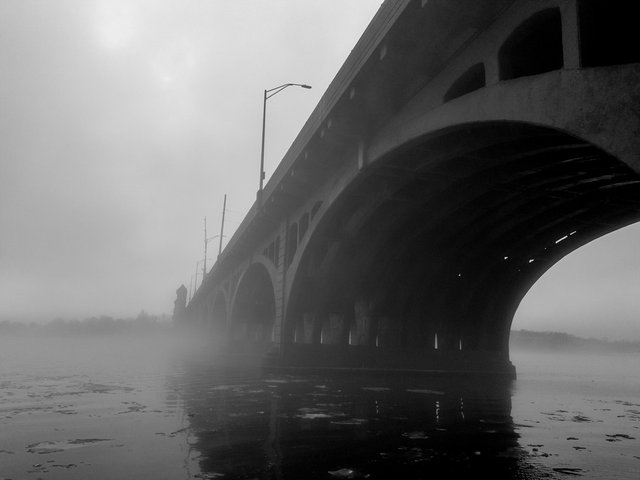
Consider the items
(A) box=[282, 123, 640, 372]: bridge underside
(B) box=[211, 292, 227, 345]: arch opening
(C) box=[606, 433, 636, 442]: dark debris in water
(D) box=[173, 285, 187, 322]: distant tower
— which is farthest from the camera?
(D) box=[173, 285, 187, 322]: distant tower

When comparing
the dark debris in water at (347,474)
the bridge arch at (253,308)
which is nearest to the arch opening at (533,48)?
the dark debris in water at (347,474)

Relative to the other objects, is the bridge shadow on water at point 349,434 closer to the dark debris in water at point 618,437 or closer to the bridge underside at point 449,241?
the dark debris in water at point 618,437

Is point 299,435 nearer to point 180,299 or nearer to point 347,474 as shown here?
point 347,474

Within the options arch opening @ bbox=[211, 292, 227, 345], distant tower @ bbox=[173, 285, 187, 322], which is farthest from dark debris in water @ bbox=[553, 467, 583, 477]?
distant tower @ bbox=[173, 285, 187, 322]

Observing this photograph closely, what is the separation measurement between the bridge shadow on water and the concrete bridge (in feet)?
14.2

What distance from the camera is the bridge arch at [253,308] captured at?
37834 millimetres

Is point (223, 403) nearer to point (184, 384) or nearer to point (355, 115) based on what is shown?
point (184, 384)

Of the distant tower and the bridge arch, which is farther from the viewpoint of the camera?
the distant tower

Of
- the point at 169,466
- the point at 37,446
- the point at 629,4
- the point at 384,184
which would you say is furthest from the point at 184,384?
the point at 629,4

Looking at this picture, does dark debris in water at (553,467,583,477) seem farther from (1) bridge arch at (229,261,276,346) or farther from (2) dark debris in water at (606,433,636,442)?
(1) bridge arch at (229,261,276,346)

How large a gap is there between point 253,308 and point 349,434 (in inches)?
1529

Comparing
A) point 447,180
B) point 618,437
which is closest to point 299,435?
point 618,437

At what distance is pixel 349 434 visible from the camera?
8703mm

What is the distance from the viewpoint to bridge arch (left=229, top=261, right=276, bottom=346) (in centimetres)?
3783
